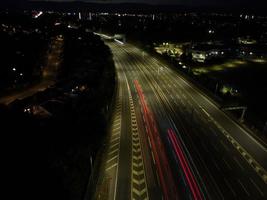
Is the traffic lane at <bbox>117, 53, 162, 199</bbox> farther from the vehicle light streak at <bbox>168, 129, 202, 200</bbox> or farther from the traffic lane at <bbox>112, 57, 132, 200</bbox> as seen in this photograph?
Answer: the vehicle light streak at <bbox>168, 129, 202, 200</bbox>

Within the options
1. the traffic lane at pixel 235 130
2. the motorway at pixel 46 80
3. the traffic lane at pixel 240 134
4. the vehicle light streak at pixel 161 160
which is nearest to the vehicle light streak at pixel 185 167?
the vehicle light streak at pixel 161 160

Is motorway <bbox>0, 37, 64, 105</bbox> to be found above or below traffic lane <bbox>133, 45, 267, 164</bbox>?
below

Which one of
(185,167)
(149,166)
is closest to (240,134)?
(185,167)

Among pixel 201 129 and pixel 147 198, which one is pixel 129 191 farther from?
pixel 201 129

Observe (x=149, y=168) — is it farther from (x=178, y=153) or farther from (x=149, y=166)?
(x=178, y=153)

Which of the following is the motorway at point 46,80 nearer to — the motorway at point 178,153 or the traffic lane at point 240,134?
the motorway at point 178,153

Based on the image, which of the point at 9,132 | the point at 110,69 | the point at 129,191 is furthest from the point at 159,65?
the point at 9,132

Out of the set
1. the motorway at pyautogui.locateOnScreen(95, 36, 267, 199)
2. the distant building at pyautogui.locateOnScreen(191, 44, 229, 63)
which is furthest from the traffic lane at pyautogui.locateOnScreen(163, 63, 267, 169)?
the distant building at pyautogui.locateOnScreen(191, 44, 229, 63)
